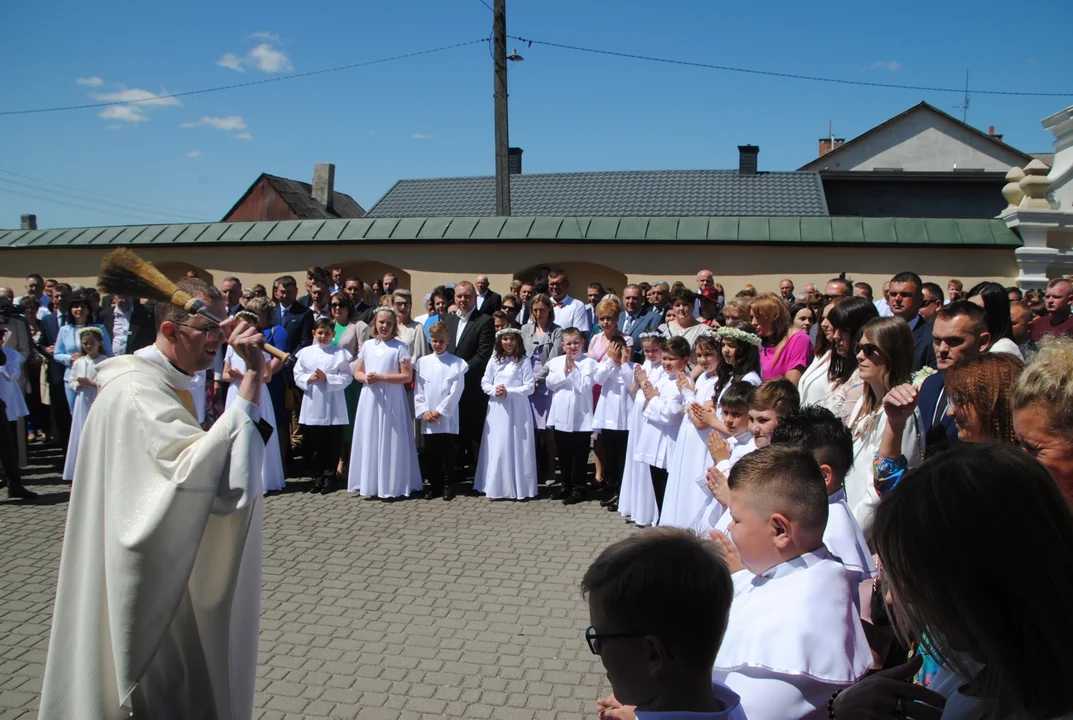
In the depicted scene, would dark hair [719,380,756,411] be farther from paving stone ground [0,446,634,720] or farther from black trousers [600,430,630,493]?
black trousers [600,430,630,493]

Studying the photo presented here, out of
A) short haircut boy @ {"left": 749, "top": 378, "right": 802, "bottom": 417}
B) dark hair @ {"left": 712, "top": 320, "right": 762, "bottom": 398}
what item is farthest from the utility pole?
short haircut boy @ {"left": 749, "top": 378, "right": 802, "bottom": 417}

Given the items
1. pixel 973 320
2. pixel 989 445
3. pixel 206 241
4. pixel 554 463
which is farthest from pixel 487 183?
pixel 989 445

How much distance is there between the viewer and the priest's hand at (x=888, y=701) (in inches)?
62.0

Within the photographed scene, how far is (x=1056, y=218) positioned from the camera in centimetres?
1053

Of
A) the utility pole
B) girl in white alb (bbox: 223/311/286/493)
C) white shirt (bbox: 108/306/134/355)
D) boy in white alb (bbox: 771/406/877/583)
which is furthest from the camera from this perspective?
the utility pole

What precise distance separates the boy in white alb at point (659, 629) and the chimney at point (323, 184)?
41.6m

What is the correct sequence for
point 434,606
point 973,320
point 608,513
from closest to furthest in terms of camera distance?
point 973,320, point 434,606, point 608,513

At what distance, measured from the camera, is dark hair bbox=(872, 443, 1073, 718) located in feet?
3.98

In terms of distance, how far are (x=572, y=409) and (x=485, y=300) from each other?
249cm

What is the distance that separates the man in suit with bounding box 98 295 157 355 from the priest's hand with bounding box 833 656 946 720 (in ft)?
29.4

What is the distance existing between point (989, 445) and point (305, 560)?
587 cm

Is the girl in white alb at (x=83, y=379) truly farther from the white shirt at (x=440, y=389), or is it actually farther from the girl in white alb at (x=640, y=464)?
the girl in white alb at (x=640, y=464)

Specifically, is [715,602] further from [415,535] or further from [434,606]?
[415,535]

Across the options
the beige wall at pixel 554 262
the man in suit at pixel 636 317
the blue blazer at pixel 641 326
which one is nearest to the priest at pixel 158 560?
the blue blazer at pixel 641 326
